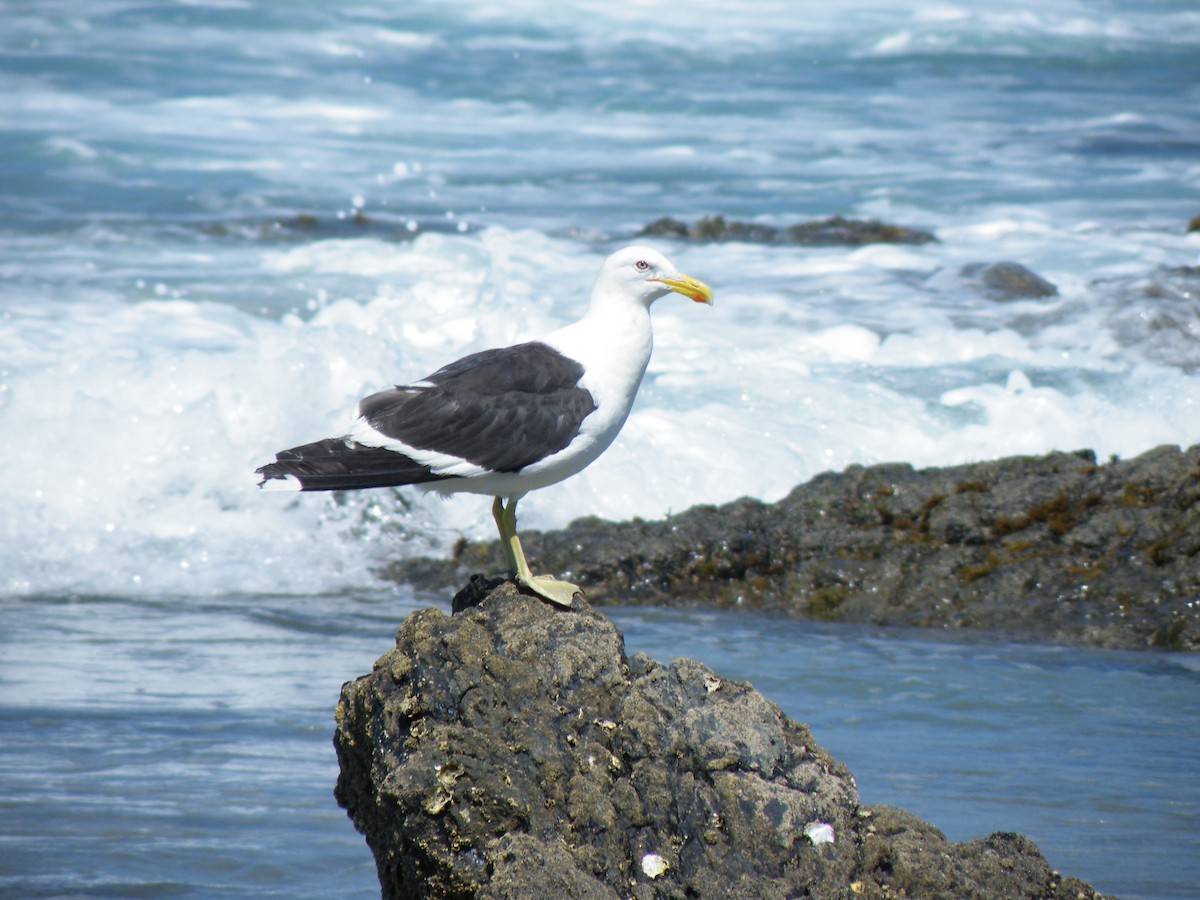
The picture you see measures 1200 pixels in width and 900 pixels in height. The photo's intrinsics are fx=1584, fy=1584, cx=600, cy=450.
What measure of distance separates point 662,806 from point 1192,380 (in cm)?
825

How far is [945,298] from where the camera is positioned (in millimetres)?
13352

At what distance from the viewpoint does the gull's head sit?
452 cm

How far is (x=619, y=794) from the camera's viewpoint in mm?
3287

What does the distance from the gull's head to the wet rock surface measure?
2.75m

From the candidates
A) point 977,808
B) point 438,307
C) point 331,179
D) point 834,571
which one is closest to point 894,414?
point 834,571

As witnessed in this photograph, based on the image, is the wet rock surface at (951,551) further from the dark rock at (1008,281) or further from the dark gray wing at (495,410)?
the dark rock at (1008,281)

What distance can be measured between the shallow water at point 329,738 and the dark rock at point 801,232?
9.10 metres

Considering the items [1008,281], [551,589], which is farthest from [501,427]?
[1008,281]

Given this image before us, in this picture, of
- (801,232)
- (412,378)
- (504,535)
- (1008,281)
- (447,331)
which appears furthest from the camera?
(801,232)

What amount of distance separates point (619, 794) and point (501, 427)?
1.21 m

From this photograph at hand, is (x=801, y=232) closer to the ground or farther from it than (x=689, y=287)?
closer to the ground

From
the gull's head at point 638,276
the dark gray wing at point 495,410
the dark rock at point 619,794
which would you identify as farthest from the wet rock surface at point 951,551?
the dark rock at point 619,794

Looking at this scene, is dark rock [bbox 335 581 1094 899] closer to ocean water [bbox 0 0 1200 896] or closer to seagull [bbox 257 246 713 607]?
seagull [bbox 257 246 713 607]

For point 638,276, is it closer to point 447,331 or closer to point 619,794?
point 619,794
